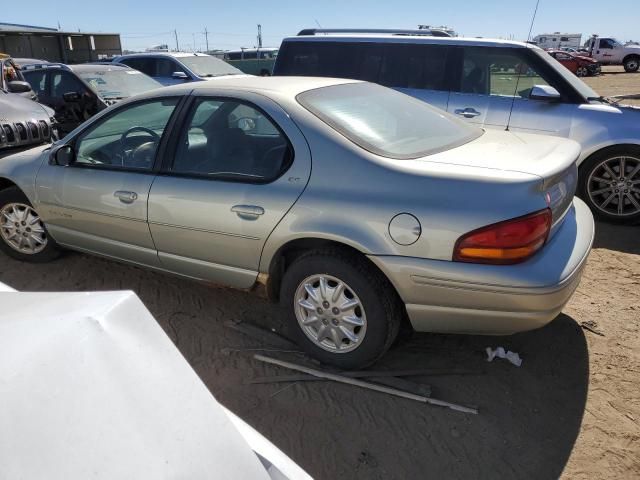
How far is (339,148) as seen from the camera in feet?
9.23

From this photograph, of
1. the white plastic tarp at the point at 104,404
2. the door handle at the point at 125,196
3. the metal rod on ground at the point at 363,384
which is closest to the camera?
the white plastic tarp at the point at 104,404

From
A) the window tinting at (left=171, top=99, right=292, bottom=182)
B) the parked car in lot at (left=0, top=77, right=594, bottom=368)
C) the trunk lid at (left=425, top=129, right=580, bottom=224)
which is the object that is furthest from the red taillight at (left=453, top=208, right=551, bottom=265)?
the window tinting at (left=171, top=99, right=292, bottom=182)

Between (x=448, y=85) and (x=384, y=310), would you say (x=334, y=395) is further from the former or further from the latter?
(x=448, y=85)

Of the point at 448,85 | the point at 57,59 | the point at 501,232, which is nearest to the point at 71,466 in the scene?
the point at 501,232

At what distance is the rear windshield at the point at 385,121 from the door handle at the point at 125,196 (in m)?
1.29

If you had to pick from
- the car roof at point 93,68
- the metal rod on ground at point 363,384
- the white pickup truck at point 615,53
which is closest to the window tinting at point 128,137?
the metal rod on ground at point 363,384

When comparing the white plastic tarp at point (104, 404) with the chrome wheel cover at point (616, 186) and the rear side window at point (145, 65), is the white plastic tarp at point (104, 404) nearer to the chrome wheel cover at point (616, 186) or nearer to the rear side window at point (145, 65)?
the chrome wheel cover at point (616, 186)

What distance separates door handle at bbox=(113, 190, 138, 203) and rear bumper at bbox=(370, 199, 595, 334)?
172 cm

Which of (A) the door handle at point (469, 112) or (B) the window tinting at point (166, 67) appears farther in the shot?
(B) the window tinting at point (166, 67)

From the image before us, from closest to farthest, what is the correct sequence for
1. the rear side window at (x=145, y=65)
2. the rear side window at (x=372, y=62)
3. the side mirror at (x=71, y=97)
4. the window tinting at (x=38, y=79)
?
the rear side window at (x=372, y=62), the side mirror at (x=71, y=97), the window tinting at (x=38, y=79), the rear side window at (x=145, y=65)

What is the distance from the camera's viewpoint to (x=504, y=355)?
3.18 m

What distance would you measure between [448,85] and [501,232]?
13.1ft

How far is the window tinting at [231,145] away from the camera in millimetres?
3059

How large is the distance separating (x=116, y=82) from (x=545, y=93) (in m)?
7.52
